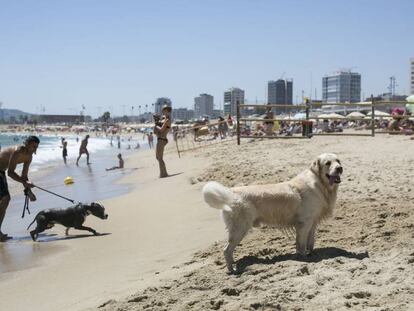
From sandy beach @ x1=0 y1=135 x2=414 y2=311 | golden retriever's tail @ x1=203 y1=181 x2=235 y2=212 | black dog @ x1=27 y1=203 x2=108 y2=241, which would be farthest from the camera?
black dog @ x1=27 y1=203 x2=108 y2=241

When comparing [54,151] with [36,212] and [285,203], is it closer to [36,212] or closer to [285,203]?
[36,212]

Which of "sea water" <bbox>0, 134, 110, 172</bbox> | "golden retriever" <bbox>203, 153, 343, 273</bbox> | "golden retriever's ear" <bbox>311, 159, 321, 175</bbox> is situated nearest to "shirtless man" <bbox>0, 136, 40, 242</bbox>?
"golden retriever" <bbox>203, 153, 343, 273</bbox>

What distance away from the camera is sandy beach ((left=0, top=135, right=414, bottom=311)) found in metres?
4.39

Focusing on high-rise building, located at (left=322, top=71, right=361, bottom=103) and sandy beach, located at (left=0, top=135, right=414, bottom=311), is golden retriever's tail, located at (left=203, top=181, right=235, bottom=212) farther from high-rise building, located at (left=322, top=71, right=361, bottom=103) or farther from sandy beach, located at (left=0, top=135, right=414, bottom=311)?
high-rise building, located at (left=322, top=71, right=361, bottom=103)

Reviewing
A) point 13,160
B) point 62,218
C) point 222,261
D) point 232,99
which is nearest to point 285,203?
point 222,261

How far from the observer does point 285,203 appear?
5.75 m

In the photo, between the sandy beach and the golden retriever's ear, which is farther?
the golden retriever's ear

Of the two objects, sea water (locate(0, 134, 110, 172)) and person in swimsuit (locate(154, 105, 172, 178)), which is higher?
person in swimsuit (locate(154, 105, 172, 178))

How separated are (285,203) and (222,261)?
97 centimetres

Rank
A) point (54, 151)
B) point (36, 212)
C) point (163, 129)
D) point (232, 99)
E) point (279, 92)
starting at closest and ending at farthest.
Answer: point (36, 212) → point (163, 129) → point (54, 151) → point (232, 99) → point (279, 92)

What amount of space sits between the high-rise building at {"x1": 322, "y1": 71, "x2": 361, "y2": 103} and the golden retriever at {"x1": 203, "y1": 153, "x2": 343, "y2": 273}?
128 m

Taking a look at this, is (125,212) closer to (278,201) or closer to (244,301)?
(278,201)

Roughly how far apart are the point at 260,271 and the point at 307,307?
117cm

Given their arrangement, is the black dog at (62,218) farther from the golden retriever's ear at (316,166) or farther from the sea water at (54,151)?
the sea water at (54,151)
